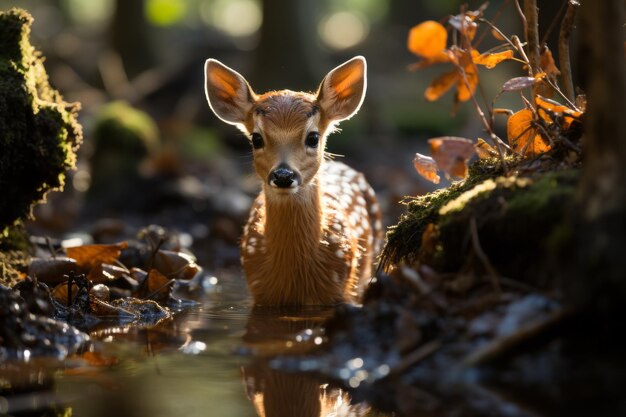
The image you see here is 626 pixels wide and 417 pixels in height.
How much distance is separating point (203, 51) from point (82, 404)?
1510 cm

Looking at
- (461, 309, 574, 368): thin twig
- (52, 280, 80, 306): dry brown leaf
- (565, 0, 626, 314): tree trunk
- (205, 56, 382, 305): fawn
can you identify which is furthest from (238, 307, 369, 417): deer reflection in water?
(205, 56, 382, 305): fawn

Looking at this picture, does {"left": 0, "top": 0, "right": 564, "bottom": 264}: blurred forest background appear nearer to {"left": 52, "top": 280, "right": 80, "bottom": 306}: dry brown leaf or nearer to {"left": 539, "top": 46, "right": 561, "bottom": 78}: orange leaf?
{"left": 539, "top": 46, "right": 561, "bottom": 78}: orange leaf

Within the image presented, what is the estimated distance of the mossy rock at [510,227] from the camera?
340cm

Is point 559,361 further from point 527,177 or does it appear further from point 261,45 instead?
point 261,45

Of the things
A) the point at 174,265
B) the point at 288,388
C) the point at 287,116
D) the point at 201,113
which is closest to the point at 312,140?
the point at 287,116

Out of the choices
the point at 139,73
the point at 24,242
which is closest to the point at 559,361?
the point at 24,242

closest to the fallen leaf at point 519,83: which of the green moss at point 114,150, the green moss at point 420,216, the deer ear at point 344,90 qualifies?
the green moss at point 420,216

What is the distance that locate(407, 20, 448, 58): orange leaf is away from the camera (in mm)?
4320

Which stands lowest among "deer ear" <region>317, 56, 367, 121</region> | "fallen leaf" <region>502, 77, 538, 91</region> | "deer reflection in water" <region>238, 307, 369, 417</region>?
"deer reflection in water" <region>238, 307, 369, 417</region>

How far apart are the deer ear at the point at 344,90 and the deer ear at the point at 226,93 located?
490 mm

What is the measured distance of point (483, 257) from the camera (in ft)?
11.2

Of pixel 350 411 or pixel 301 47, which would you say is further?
pixel 301 47

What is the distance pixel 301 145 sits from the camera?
5.68 meters

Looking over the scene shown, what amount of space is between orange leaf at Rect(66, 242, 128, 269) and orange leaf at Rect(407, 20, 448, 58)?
2419mm
